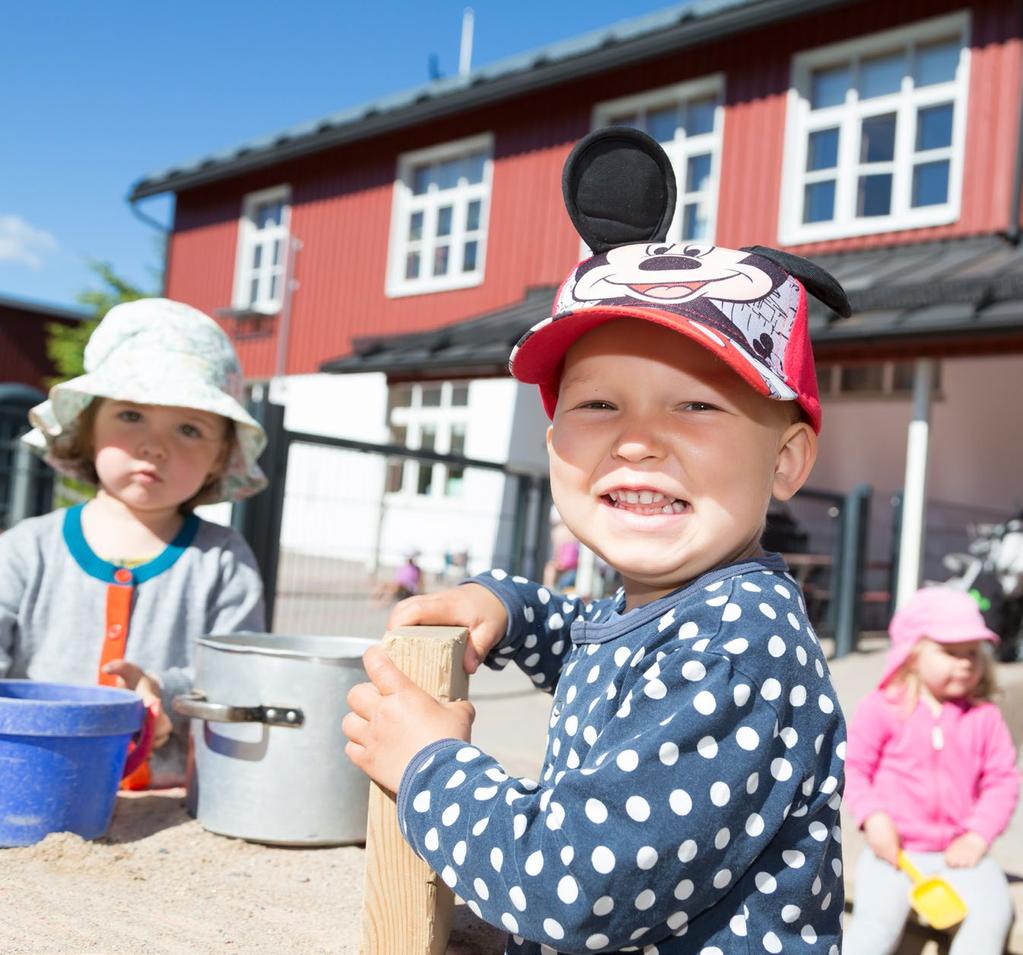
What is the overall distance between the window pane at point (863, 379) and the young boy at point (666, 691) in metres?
12.3

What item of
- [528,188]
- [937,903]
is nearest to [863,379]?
[528,188]

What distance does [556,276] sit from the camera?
12.7m

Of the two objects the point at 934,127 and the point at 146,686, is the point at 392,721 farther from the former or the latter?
the point at 934,127

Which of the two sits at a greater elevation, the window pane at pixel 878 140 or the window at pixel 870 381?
the window pane at pixel 878 140

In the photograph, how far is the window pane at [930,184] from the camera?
33.3 feet

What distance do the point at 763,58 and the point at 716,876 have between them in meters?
11.4

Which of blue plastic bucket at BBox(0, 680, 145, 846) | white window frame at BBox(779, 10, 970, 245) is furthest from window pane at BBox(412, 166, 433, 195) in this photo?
blue plastic bucket at BBox(0, 680, 145, 846)

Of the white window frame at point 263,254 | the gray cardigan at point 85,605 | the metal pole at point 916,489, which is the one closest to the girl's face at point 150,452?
the gray cardigan at point 85,605

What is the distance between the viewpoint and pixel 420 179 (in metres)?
14.9

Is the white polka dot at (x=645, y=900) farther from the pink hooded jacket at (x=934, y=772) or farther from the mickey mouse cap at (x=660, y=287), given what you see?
the pink hooded jacket at (x=934, y=772)

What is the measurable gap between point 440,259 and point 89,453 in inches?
478

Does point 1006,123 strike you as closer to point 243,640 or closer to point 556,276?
point 556,276

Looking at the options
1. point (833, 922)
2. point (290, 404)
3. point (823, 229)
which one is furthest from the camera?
point (290, 404)

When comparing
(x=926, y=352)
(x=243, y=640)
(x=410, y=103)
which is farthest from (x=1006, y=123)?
(x=243, y=640)
